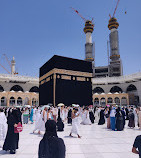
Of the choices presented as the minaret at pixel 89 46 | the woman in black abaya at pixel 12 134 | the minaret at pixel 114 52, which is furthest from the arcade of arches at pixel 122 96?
the woman in black abaya at pixel 12 134

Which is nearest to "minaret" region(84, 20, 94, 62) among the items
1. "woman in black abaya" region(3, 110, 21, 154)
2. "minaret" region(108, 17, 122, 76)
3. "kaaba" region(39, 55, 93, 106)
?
"minaret" region(108, 17, 122, 76)

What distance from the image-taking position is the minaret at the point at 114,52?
53.4 meters

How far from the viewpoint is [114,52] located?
185 ft

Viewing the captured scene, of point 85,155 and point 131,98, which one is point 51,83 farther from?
point 131,98

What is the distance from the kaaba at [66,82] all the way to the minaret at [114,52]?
30508mm

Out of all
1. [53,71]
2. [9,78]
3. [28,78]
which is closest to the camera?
[53,71]

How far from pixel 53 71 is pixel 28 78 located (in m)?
18.3

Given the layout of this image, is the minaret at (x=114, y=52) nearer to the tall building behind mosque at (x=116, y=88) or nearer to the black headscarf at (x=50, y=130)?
the tall building behind mosque at (x=116, y=88)

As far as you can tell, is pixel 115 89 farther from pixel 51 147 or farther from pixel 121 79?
pixel 51 147

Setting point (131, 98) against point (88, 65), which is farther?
point (131, 98)

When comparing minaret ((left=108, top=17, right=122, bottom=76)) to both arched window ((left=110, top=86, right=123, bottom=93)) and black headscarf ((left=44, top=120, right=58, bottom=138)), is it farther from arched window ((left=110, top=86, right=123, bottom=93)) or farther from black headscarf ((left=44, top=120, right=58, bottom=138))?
black headscarf ((left=44, top=120, right=58, bottom=138))

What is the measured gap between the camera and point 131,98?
121ft

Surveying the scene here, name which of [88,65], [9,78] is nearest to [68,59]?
[88,65]

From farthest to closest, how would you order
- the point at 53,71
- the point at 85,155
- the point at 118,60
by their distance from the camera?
the point at 118,60 < the point at 53,71 < the point at 85,155
